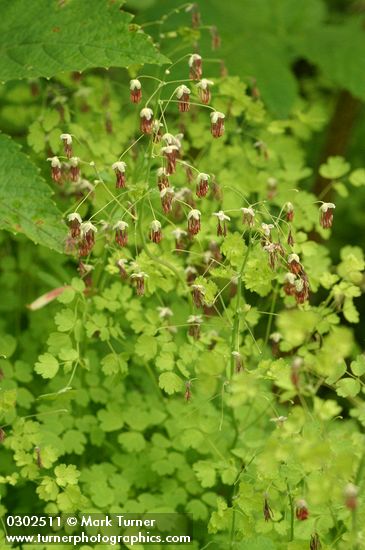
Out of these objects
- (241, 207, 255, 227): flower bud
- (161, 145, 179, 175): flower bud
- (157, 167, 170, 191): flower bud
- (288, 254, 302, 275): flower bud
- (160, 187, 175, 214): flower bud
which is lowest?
(288, 254, 302, 275): flower bud

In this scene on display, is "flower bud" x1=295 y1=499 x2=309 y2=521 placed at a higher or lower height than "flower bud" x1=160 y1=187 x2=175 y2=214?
lower

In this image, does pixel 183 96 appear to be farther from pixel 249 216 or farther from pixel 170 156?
pixel 249 216

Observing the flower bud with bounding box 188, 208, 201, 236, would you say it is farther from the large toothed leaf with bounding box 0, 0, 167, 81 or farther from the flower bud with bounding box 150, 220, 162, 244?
the large toothed leaf with bounding box 0, 0, 167, 81

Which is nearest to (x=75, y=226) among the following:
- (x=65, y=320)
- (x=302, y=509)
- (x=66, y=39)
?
(x=65, y=320)

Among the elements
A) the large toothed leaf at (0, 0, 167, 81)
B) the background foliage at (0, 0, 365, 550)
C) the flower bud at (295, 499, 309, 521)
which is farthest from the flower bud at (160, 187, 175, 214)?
the flower bud at (295, 499, 309, 521)

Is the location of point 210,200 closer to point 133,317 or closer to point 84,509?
point 133,317

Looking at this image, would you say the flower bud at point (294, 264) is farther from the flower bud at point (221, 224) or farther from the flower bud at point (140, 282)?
the flower bud at point (140, 282)

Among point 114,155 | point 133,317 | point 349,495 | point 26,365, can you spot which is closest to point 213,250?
point 133,317
